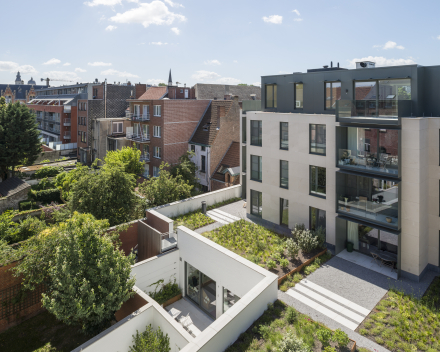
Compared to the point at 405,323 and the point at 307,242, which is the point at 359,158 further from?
the point at 405,323

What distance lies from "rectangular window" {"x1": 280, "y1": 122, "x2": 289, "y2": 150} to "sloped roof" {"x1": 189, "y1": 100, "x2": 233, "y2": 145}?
1206cm

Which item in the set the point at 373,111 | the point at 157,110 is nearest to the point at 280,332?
the point at 373,111

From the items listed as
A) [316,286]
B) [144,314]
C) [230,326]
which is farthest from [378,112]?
[144,314]

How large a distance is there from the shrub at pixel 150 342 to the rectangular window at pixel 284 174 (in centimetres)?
1098

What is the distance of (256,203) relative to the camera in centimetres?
2047

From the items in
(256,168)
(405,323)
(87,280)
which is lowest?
(405,323)

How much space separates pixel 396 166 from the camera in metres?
13.8

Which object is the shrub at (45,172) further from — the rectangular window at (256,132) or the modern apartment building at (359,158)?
the modern apartment building at (359,158)

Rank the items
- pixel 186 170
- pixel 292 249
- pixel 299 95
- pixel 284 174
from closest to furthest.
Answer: pixel 292 249 < pixel 299 95 < pixel 284 174 < pixel 186 170

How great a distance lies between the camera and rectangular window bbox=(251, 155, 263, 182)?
20.1 metres

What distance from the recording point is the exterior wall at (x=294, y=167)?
16109 mm

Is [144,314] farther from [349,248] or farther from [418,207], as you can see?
[418,207]

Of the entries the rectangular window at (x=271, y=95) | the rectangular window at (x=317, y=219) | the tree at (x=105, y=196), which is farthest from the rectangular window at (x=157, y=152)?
the rectangular window at (x=317, y=219)

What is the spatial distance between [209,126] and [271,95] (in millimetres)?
13009
